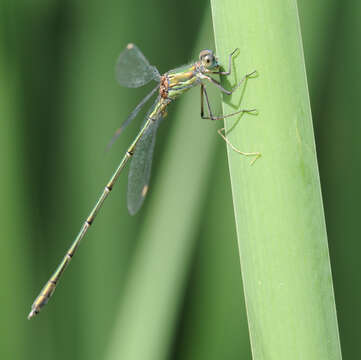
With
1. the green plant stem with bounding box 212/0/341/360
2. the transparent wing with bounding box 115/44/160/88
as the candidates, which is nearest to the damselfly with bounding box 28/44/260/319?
the transparent wing with bounding box 115/44/160/88

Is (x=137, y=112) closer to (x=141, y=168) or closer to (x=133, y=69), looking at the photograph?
(x=133, y=69)

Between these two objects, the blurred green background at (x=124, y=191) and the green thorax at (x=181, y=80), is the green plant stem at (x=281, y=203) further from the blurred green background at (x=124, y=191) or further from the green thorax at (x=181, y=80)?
the blurred green background at (x=124, y=191)

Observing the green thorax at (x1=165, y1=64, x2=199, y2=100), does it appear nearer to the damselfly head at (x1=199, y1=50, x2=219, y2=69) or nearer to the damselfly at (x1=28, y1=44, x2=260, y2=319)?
the damselfly at (x1=28, y1=44, x2=260, y2=319)

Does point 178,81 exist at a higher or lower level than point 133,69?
lower

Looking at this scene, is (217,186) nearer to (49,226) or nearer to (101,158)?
(101,158)

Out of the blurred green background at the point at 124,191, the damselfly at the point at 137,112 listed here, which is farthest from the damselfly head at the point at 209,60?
the blurred green background at the point at 124,191

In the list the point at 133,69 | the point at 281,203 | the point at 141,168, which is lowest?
the point at 281,203

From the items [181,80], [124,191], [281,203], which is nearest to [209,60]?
[181,80]
